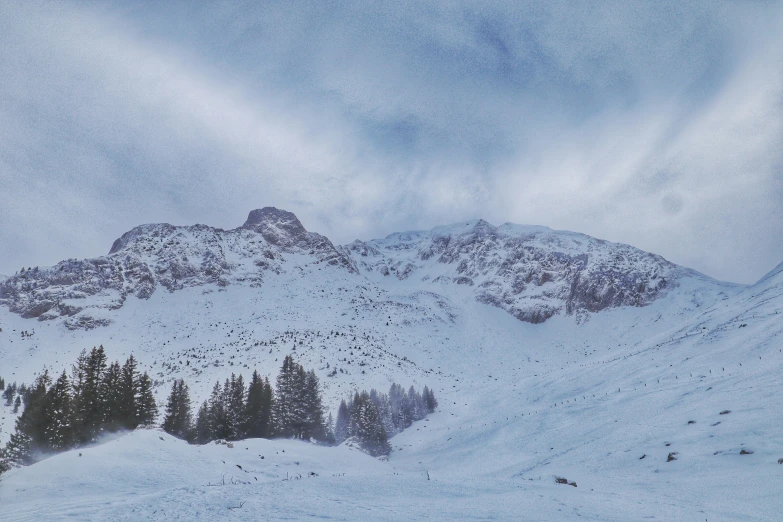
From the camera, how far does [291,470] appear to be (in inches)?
997

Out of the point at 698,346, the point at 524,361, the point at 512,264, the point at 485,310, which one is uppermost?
the point at 512,264

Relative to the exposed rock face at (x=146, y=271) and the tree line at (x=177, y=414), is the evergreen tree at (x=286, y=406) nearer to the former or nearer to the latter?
the tree line at (x=177, y=414)

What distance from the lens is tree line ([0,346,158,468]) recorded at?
36312 mm

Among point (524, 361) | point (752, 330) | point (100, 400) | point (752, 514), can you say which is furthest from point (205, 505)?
point (524, 361)

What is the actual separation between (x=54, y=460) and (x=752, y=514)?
83.4 ft

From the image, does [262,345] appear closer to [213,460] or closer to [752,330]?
[213,460]

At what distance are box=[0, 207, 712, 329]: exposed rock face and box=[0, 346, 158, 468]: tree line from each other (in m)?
93.9

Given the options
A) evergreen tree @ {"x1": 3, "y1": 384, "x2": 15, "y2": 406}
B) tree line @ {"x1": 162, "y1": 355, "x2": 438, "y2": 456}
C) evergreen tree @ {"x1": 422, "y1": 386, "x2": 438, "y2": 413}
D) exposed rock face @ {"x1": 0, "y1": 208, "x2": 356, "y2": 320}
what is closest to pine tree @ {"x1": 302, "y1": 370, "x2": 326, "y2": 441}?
tree line @ {"x1": 162, "y1": 355, "x2": 438, "y2": 456}

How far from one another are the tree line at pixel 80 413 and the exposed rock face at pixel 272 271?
9388 cm

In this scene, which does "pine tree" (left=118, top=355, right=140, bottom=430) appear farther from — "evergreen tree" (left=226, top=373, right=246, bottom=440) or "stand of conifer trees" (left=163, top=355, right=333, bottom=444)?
"evergreen tree" (left=226, top=373, right=246, bottom=440)

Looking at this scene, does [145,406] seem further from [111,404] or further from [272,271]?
[272,271]

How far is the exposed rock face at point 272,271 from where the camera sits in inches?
5202

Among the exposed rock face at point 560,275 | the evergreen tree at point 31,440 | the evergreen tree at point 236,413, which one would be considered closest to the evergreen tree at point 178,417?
the evergreen tree at point 236,413

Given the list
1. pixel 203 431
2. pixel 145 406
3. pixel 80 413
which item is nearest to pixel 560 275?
pixel 203 431
